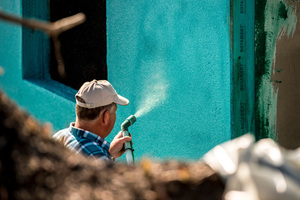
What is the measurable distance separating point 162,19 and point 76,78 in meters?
2.06

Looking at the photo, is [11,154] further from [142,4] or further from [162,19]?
[142,4]

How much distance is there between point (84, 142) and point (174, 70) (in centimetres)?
115

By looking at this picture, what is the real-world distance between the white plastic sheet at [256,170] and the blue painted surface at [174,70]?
2362 millimetres

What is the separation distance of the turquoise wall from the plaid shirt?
83 centimetres

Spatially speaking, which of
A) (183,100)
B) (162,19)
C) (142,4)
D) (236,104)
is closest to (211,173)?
(236,104)

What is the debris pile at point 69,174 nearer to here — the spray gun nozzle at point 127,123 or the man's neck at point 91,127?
the man's neck at point 91,127

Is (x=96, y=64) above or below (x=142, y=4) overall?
below

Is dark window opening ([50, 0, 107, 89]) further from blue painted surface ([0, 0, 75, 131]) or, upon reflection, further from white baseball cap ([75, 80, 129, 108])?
white baseball cap ([75, 80, 129, 108])

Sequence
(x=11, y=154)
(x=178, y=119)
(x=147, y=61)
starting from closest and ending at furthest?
(x=11, y=154) → (x=178, y=119) → (x=147, y=61)

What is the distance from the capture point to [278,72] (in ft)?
10.9

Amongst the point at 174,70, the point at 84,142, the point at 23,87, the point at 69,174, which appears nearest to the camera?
the point at 69,174

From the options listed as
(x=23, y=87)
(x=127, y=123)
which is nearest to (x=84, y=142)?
(x=127, y=123)

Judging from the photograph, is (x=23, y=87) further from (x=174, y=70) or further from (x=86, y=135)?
(x=86, y=135)

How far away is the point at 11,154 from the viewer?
883 mm
